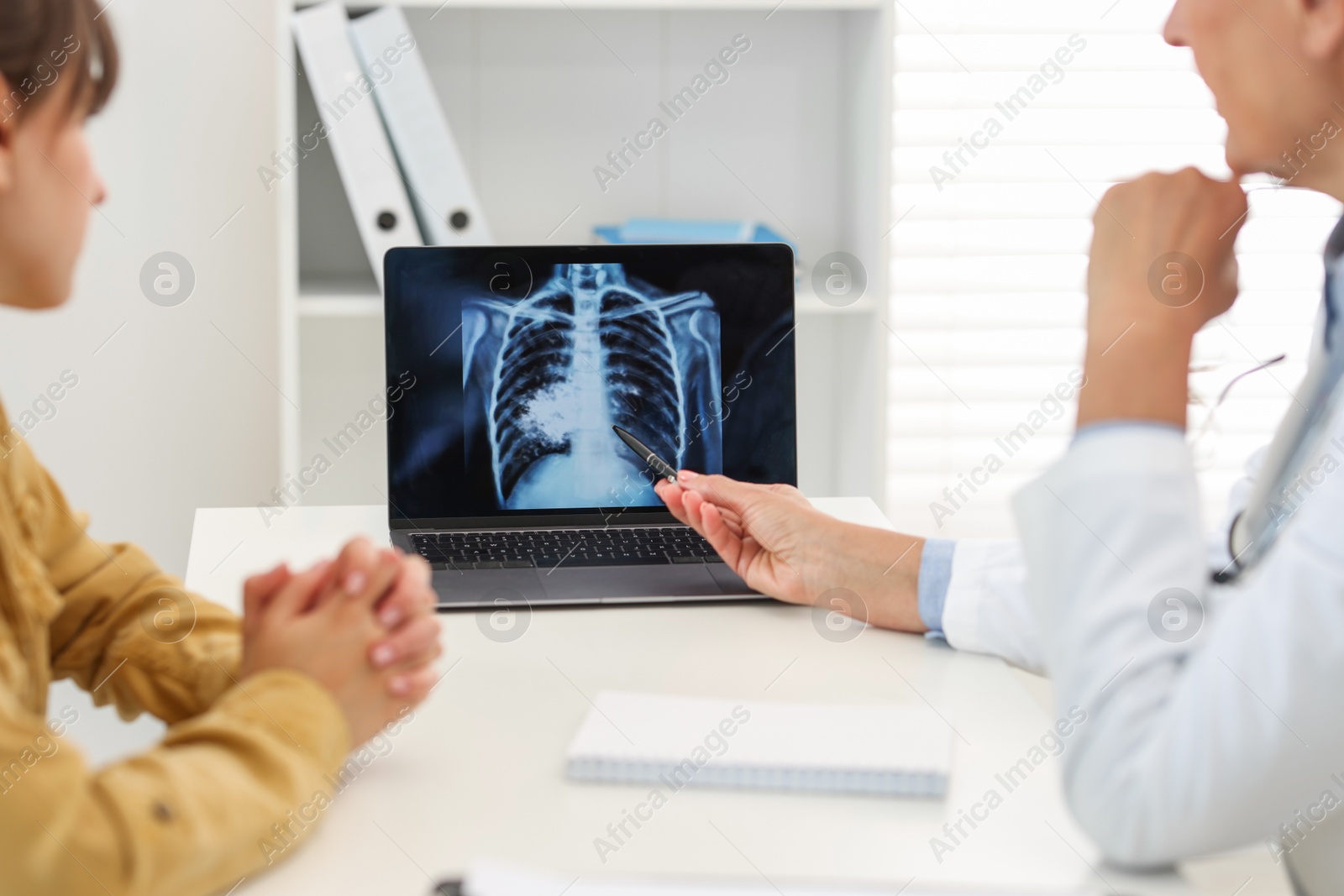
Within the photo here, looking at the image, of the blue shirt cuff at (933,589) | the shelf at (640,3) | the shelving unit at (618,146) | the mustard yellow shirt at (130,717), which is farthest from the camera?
the shelving unit at (618,146)

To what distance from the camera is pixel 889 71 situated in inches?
72.7

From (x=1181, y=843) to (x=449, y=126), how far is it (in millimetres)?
1700

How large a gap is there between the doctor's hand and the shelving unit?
1.10 metres

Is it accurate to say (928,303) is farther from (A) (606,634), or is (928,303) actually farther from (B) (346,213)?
(A) (606,634)

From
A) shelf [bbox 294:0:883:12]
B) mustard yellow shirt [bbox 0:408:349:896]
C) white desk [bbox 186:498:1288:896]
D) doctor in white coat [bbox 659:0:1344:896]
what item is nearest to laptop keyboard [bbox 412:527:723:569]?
white desk [bbox 186:498:1288:896]

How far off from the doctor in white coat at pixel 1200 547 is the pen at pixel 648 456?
55cm

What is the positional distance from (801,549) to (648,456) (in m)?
0.24

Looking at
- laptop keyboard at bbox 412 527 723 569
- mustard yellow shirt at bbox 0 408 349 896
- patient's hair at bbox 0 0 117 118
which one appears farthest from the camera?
laptop keyboard at bbox 412 527 723 569

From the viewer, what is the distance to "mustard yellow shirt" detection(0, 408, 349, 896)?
56 centimetres

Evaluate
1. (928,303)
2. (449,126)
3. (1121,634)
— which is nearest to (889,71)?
(928,303)

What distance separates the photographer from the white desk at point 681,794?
66cm

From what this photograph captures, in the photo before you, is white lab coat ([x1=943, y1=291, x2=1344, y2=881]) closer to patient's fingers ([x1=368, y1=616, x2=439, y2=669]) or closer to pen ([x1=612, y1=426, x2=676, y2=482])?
patient's fingers ([x1=368, y1=616, x2=439, y2=669])

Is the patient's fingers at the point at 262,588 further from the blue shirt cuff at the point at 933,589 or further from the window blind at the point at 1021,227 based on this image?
the window blind at the point at 1021,227

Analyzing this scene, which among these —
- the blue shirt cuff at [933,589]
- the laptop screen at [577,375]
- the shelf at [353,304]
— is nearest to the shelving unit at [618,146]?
the shelf at [353,304]
